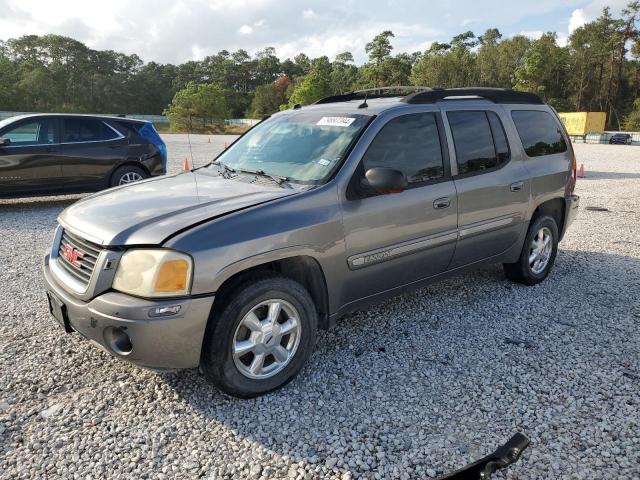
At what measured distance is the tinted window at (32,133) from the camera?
27.0ft

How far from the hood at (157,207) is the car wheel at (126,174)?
5.83m

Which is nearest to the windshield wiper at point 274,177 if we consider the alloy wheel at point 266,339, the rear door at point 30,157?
the alloy wheel at point 266,339

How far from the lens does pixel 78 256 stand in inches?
116

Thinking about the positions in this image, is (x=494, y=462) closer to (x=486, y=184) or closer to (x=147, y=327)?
(x=147, y=327)

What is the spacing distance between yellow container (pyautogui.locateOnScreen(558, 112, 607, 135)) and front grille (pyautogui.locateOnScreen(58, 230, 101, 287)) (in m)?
52.7

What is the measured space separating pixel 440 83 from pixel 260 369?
80.5m

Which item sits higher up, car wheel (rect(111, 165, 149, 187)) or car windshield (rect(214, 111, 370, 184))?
car windshield (rect(214, 111, 370, 184))

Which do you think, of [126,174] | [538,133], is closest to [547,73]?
[126,174]

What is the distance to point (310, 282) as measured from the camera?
3.20 metres

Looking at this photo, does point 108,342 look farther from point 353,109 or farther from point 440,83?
point 440,83

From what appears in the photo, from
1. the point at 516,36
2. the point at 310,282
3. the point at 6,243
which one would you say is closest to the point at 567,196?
the point at 310,282

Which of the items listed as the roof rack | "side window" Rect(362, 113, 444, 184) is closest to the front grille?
"side window" Rect(362, 113, 444, 184)

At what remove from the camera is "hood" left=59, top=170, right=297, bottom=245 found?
8.95ft

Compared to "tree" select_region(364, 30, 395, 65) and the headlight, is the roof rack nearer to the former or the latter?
the headlight
